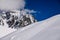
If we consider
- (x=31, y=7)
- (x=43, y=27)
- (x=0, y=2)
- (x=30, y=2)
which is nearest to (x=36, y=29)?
(x=43, y=27)

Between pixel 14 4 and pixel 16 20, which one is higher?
pixel 14 4

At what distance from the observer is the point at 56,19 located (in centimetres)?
32

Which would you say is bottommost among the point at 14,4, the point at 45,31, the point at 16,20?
the point at 16,20

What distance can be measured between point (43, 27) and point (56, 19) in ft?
0.11

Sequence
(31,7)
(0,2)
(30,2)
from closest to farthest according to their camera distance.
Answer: (30,2), (31,7), (0,2)

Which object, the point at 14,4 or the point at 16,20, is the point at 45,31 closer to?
the point at 14,4

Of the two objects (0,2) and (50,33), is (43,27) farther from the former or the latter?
(0,2)

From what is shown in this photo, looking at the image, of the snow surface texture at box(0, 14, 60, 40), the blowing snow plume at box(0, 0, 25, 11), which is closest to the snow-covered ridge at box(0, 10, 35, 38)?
the blowing snow plume at box(0, 0, 25, 11)

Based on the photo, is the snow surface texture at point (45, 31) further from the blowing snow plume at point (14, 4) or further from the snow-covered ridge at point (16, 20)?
the blowing snow plume at point (14, 4)

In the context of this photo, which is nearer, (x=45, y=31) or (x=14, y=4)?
(x=45, y=31)

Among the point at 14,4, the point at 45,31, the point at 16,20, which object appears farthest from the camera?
the point at 16,20

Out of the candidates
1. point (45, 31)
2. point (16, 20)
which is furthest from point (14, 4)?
point (16, 20)

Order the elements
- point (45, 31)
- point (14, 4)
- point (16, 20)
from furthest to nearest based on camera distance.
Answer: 1. point (16, 20)
2. point (14, 4)
3. point (45, 31)

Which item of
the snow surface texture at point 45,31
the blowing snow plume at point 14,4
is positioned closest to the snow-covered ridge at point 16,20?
the blowing snow plume at point 14,4
